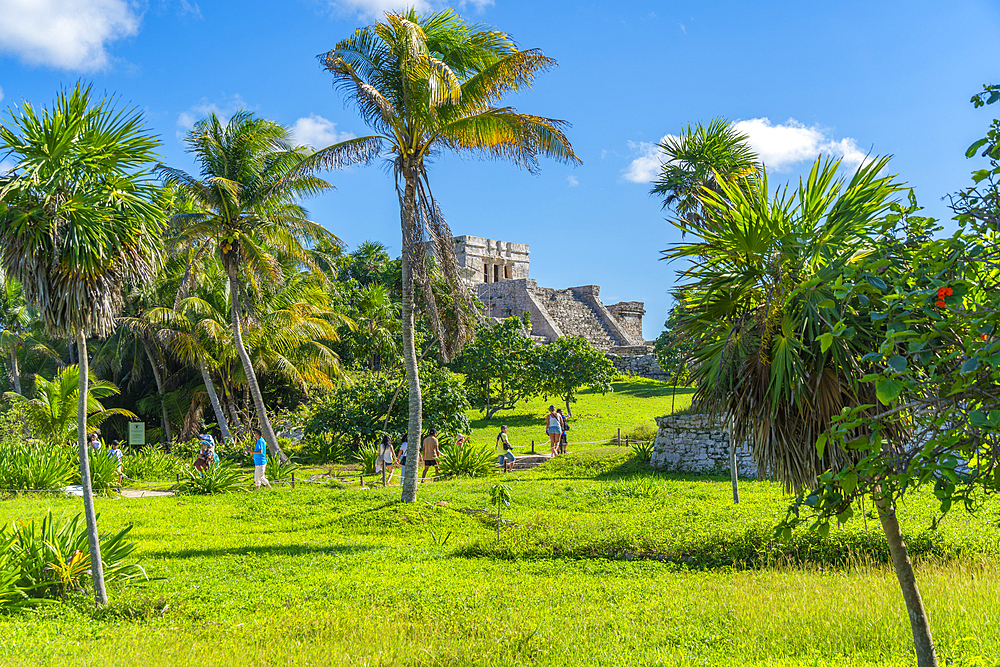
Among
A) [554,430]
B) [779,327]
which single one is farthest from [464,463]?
[779,327]

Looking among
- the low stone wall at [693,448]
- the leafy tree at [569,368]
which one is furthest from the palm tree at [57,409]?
the leafy tree at [569,368]

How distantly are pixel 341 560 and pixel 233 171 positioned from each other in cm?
1224

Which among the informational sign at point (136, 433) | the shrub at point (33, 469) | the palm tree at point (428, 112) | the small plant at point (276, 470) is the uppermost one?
the palm tree at point (428, 112)

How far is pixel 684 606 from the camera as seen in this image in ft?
20.6

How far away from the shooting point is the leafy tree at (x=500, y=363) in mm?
25328

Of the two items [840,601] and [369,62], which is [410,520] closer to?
[840,601]

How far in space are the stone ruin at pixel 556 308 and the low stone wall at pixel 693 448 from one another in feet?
74.5

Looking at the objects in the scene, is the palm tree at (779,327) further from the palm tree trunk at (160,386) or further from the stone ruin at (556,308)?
the stone ruin at (556,308)

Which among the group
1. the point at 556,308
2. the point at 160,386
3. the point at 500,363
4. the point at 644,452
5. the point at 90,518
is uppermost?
the point at 556,308

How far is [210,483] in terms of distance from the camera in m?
13.9

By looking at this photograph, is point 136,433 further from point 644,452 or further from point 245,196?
point 644,452

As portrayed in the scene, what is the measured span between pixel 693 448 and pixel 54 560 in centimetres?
1181

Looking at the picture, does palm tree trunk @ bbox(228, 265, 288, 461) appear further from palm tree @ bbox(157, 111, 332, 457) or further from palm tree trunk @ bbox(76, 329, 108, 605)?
palm tree trunk @ bbox(76, 329, 108, 605)

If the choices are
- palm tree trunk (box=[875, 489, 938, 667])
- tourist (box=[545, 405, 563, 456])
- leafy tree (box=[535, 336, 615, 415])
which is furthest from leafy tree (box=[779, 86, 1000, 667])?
leafy tree (box=[535, 336, 615, 415])
